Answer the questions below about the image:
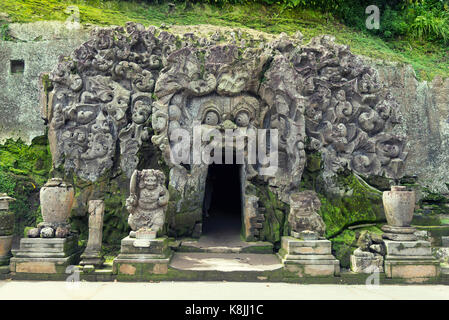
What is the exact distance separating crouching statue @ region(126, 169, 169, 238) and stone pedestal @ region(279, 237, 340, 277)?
255 cm

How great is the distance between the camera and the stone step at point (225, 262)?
675 centimetres

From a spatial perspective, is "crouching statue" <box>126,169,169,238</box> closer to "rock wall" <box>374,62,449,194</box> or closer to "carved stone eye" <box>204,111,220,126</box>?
"carved stone eye" <box>204,111,220,126</box>

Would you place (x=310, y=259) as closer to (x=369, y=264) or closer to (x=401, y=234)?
(x=369, y=264)

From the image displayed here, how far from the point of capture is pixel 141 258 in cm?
663

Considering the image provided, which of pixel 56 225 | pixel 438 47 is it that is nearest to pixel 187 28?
pixel 56 225

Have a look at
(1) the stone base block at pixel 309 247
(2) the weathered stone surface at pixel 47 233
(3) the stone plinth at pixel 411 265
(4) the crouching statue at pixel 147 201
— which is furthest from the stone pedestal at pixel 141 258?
(3) the stone plinth at pixel 411 265

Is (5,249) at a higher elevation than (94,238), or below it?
below

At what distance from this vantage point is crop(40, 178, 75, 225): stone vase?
704 cm

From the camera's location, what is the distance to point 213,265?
6945mm

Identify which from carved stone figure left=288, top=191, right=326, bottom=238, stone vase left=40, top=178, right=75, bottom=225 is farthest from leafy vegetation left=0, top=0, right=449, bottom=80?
stone vase left=40, top=178, right=75, bottom=225

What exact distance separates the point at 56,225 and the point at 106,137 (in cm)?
230

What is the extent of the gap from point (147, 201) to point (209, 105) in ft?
9.05

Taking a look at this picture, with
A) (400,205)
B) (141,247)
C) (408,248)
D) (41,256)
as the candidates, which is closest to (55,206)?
(41,256)

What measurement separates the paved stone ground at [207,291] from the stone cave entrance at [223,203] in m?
2.58
